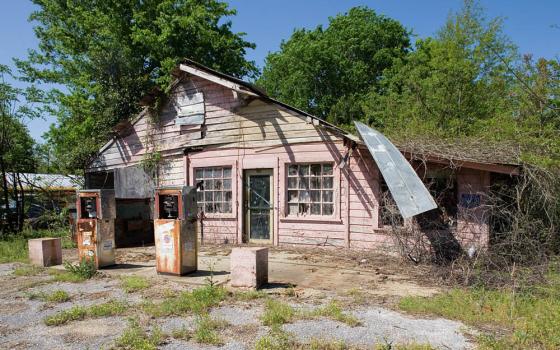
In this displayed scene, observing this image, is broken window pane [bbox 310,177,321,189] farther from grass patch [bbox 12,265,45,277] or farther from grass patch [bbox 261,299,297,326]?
grass patch [bbox 12,265,45,277]

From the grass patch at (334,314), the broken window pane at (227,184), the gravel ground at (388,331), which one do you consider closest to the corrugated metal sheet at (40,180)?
the broken window pane at (227,184)

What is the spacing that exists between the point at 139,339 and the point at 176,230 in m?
3.16

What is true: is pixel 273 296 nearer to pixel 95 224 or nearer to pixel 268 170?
pixel 95 224

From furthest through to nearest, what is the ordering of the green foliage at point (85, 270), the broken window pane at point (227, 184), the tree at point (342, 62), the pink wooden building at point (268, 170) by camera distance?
the tree at point (342, 62) < the broken window pane at point (227, 184) < the pink wooden building at point (268, 170) < the green foliage at point (85, 270)

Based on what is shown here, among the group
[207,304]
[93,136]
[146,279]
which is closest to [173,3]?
[93,136]

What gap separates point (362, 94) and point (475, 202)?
22.1 metres

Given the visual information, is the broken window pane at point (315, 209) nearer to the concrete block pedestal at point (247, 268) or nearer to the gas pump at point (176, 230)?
the gas pump at point (176, 230)

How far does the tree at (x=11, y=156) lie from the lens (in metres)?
15.0

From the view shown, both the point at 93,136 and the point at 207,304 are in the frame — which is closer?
the point at 207,304

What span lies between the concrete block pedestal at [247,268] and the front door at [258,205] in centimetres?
440

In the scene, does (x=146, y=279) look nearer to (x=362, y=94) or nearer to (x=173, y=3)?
(x=173, y=3)

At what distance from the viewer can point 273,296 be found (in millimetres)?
6438

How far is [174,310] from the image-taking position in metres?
5.72

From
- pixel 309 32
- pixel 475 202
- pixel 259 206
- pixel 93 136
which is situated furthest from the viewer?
pixel 309 32
